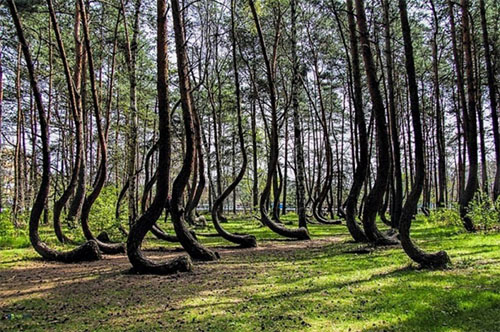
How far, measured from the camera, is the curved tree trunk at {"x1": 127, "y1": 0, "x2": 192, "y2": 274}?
7406 mm

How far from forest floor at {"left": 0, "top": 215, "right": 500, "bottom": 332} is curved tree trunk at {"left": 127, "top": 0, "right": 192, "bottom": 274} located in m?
0.31

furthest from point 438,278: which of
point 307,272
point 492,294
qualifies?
point 307,272

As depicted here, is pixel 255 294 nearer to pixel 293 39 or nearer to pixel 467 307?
pixel 467 307

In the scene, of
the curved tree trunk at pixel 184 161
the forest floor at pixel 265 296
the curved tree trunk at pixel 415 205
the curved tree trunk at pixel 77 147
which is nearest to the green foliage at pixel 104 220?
the curved tree trunk at pixel 77 147

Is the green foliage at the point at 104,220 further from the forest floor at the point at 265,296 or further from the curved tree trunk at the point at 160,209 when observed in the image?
the curved tree trunk at the point at 160,209

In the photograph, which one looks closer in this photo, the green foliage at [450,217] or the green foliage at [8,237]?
the green foliage at [8,237]

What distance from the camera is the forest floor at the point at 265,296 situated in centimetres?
435

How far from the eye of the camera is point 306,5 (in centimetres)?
2042

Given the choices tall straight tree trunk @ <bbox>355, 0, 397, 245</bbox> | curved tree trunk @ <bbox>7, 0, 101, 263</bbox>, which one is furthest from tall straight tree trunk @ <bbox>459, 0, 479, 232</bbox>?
curved tree trunk @ <bbox>7, 0, 101, 263</bbox>

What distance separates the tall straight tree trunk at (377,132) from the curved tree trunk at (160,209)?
17.0 feet

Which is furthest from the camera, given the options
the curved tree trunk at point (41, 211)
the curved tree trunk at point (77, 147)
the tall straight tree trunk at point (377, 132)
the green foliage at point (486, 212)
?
the green foliage at point (486, 212)

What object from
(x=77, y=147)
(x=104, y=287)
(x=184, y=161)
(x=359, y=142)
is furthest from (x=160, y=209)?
(x=359, y=142)

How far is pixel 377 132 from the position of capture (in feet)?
32.1

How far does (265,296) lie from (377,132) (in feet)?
19.6
